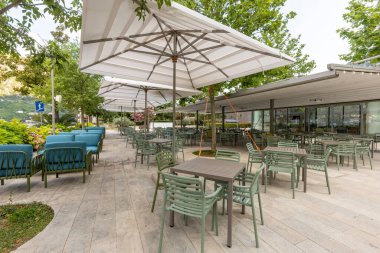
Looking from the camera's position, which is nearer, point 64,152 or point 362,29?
point 64,152

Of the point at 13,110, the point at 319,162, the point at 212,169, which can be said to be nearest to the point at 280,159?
the point at 319,162

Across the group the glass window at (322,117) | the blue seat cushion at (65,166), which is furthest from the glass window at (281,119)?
the blue seat cushion at (65,166)

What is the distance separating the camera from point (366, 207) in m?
3.25

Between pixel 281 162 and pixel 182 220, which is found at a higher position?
pixel 281 162

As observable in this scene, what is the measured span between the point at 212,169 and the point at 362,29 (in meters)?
12.6

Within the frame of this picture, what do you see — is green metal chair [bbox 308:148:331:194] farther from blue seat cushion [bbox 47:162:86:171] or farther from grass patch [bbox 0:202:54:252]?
blue seat cushion [bbox 47:162:86:171]

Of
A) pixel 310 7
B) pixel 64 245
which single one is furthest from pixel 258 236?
pixel 310 7

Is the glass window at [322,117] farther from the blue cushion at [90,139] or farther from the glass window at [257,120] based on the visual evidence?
the blue cushion at [90,139]

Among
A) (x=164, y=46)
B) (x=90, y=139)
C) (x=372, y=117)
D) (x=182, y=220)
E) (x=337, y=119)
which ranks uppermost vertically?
(x=164, y=46)

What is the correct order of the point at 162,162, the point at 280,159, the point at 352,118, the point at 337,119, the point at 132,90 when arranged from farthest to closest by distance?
the point at 337,119 < the point at 352,118 < the point at 132,90 < the point at 280,159 < the point at 162,162

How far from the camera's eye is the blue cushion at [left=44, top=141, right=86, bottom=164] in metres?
4.03

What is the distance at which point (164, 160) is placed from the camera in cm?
332

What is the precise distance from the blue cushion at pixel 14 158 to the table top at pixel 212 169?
3.17 metres

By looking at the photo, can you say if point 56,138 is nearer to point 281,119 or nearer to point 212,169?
point 212,169
